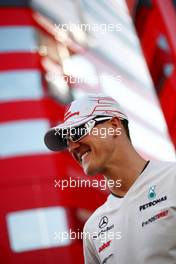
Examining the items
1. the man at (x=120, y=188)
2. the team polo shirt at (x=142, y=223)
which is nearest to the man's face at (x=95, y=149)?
the man at (x=120, y=188)

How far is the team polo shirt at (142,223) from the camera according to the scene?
1504 mm

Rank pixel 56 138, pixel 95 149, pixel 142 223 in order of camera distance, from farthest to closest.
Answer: pixel 56 138, pixel 95 149, pixel 142 223

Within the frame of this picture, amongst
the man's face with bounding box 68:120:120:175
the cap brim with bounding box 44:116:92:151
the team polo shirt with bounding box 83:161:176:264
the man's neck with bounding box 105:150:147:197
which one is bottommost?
the team polo shirt with bounding box 83:161:176:264

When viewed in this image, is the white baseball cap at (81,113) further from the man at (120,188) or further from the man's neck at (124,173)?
the man's neck at (124,173)

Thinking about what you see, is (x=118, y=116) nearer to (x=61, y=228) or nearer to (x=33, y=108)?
(x=61, y=228)

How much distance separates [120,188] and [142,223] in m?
0.18

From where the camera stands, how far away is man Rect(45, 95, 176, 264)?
5.00 ft

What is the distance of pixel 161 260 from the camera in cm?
149

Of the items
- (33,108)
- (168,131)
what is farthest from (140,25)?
(33,108)

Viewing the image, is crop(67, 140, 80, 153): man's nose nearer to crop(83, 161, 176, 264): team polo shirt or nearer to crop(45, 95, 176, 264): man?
crop(45, 95, 176, 264): man

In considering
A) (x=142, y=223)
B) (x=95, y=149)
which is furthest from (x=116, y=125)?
(x=142, y=223)

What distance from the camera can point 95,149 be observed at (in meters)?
1.69

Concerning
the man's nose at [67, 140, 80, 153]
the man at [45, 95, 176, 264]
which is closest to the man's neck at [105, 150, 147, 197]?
the man at [45, 95, 176, 264]

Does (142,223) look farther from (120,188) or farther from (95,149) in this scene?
(95,149)
